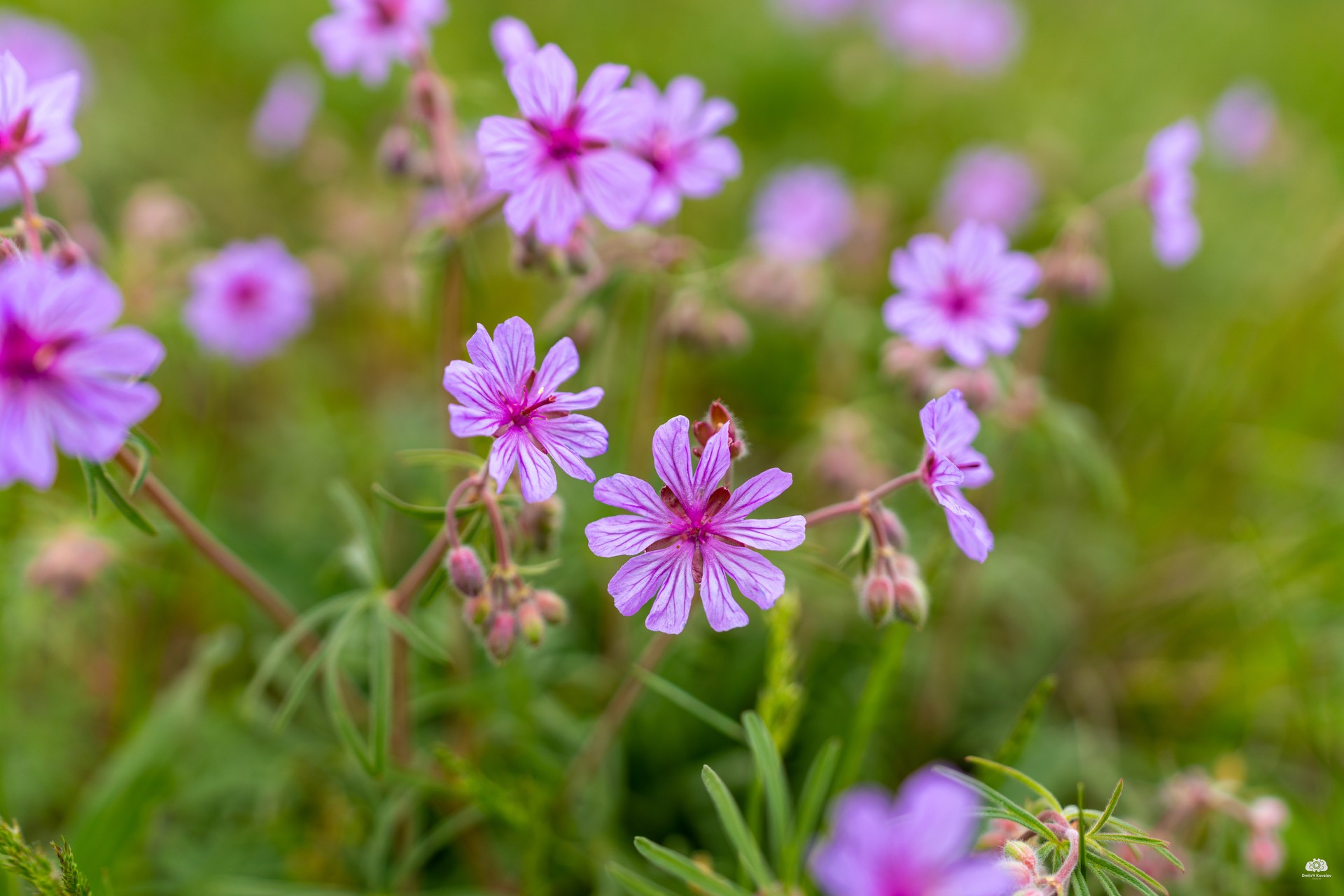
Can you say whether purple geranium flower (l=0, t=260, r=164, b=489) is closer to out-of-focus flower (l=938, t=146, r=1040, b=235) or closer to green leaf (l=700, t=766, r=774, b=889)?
green leaf (l=700, t=766, r=774, b=889)

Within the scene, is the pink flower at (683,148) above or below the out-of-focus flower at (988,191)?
below

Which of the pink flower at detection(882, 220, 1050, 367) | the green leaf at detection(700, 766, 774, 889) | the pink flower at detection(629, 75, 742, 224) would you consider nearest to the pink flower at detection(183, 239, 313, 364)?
the pink flower at detection(629, 75, 742, 224)

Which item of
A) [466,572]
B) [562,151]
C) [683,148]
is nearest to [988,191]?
[683,148]

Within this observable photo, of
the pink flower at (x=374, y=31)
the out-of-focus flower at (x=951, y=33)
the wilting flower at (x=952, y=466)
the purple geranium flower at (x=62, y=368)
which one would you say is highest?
the out-of-focus flower at (x=951, y=33)

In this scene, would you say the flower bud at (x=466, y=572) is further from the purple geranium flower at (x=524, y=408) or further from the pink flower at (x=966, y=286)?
the pink flower at (x=966, y=286)

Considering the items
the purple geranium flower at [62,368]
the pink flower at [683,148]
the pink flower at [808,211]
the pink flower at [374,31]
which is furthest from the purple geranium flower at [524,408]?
the pink flower at [808,211]

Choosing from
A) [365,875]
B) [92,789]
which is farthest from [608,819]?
[92,789]
